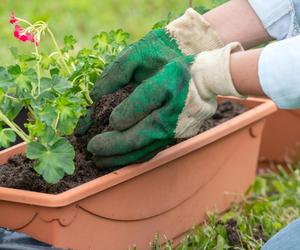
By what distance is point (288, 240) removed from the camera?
2.11 meters

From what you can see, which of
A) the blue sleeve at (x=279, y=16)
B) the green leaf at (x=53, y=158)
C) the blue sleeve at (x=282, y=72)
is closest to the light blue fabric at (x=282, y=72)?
the blue sleeve at (x=282, y=72)

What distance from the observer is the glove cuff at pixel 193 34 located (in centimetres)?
224

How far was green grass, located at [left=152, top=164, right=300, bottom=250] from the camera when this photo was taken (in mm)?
2443

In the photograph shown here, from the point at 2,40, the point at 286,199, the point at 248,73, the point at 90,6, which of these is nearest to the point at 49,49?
the point at 2,40

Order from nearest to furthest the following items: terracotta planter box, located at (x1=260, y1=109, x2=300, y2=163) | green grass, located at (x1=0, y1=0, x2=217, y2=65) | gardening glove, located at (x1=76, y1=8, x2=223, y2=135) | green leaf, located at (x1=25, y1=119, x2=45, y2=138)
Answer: green leaf, located at (x1=25, y1=119, x2=45, y2=138) < gardening glove, located at (x1=76, y1=8, x2=223, y2=135) < terracotta planter box, located at (x1=260, y1=109, x2=300, y2=163) < green grass, located at (x1=0, y1=0, x2=217, y2=65)

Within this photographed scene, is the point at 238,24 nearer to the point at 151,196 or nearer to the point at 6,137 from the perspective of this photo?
the point at 151,196

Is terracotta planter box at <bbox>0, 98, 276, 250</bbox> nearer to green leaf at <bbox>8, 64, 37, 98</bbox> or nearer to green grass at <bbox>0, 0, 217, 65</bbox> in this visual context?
green leaf at <bbox>8, 64, 37, 98</bbox>

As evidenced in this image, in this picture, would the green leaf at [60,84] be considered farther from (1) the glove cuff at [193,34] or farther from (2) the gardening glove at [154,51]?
(1) the glove cuff at [193,34]

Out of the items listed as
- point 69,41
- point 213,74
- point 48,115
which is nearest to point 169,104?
point 213,74

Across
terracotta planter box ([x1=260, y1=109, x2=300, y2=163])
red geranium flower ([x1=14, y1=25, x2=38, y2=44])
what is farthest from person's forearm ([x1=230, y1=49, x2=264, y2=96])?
terracotta planter box ([x1=260, y1=109, x2=300, y2=163])

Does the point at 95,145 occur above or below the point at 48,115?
below

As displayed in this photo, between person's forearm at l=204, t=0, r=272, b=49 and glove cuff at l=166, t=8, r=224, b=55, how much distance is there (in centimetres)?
5

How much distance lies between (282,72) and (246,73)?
0.10 metres

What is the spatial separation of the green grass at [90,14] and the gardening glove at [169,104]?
7.42 feet
